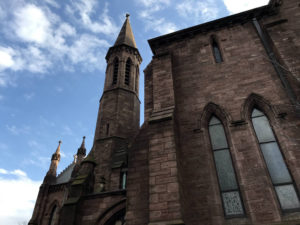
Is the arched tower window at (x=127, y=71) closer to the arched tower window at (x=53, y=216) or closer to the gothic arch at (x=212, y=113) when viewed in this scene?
the arched tower window at (x=53, y=216)

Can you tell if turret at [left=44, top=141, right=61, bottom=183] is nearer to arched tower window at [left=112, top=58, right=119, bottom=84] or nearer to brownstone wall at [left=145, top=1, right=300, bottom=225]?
arched tower window at [left=112, top=58, right=119, bottom=84]

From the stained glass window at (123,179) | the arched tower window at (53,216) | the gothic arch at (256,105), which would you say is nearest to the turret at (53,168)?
the arched tower window at (53,216)

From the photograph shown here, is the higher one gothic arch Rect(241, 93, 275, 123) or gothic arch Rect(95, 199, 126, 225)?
gothic arch Rect(241, 93, 275, 123)

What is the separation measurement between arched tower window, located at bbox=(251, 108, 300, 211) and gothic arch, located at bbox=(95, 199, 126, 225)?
5.83m

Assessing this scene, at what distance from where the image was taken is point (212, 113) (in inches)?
318

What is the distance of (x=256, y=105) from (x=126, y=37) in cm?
1931

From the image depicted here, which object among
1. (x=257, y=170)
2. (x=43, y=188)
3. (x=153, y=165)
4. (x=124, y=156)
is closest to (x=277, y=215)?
(x=257, y=170)

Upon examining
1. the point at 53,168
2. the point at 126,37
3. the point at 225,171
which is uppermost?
the point at 126,37

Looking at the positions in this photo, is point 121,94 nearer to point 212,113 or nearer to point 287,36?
point 212,113

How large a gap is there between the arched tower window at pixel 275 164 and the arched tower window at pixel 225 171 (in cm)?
101

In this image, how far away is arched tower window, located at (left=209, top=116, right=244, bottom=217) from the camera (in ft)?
20.6

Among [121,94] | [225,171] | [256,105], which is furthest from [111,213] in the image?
[121,94]

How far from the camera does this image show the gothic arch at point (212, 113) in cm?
766

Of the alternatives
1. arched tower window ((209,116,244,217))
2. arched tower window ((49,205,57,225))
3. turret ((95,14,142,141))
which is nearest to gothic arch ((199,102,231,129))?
Result: arched tower window ((209,116,244,217))
